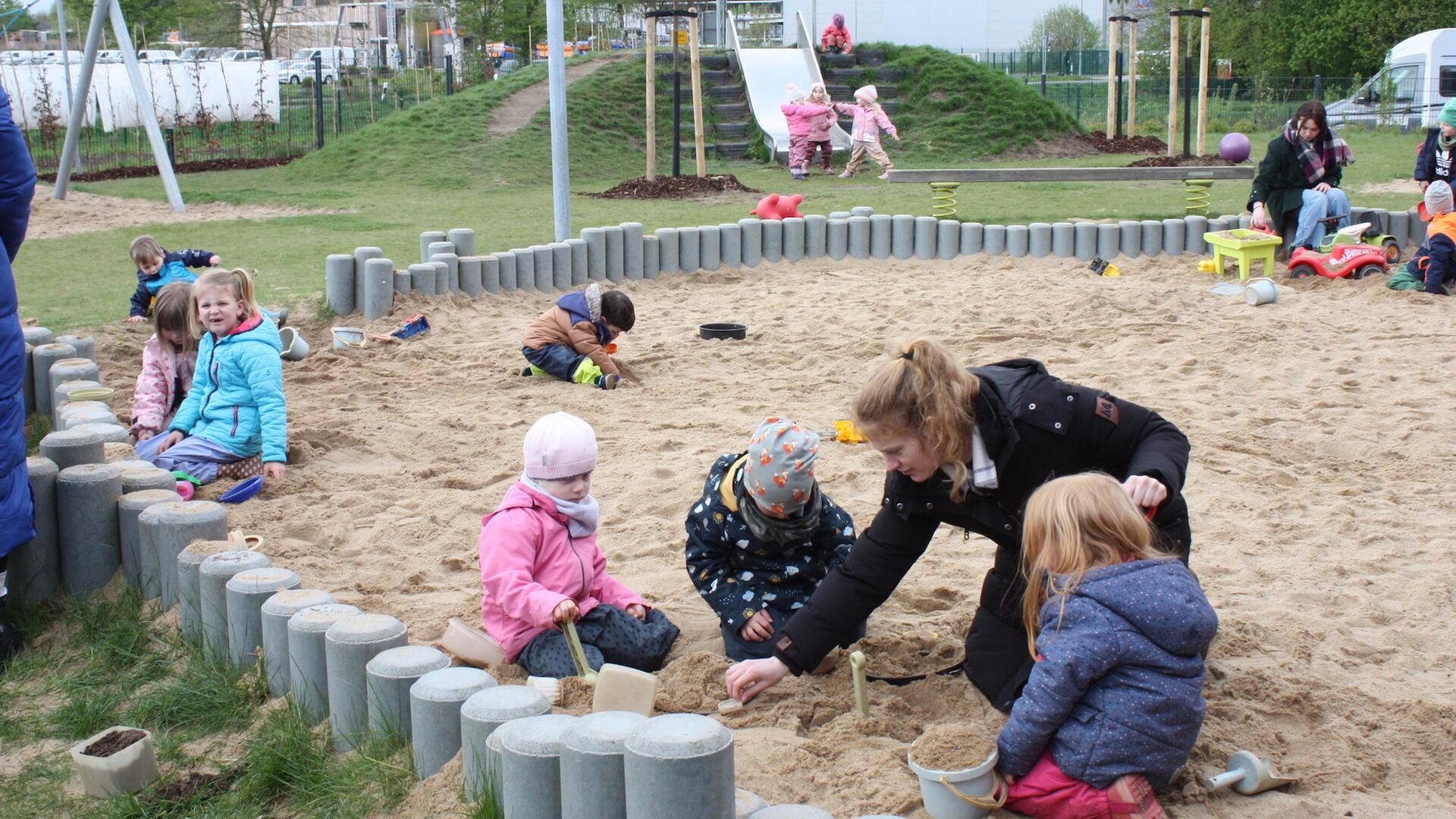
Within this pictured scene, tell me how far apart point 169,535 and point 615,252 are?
6071 mm

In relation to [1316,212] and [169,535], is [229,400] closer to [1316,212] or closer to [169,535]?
[169,535]

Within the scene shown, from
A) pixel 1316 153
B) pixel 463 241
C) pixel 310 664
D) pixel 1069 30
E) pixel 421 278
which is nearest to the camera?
pixel 310 664

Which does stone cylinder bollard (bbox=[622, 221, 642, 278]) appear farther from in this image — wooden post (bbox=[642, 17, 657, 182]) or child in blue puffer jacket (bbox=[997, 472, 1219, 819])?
child in blue puffer jacket (bbox=[997, 472, 1219, 819])

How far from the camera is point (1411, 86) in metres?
26.4

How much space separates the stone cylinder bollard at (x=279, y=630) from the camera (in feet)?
10.4

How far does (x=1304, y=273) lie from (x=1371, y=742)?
6.68 m

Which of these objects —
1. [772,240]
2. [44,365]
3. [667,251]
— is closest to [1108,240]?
[772,240]

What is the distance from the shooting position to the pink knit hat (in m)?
3.40

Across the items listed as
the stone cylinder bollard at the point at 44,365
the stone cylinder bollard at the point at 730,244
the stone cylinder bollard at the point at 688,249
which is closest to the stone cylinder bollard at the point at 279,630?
the stone cylinder bollard at the point at 44,365

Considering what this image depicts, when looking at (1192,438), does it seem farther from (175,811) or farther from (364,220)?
(364,220)

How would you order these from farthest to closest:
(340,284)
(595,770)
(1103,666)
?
(340,284) → (1103,666) → (595,770)

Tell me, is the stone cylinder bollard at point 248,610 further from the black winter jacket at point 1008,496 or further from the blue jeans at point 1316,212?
the blue jeans at point 1316,212

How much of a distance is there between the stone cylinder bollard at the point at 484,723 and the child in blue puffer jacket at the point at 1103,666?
967 mm

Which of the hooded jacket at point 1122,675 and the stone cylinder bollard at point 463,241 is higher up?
the stone cylinder bollard at point 463,241
